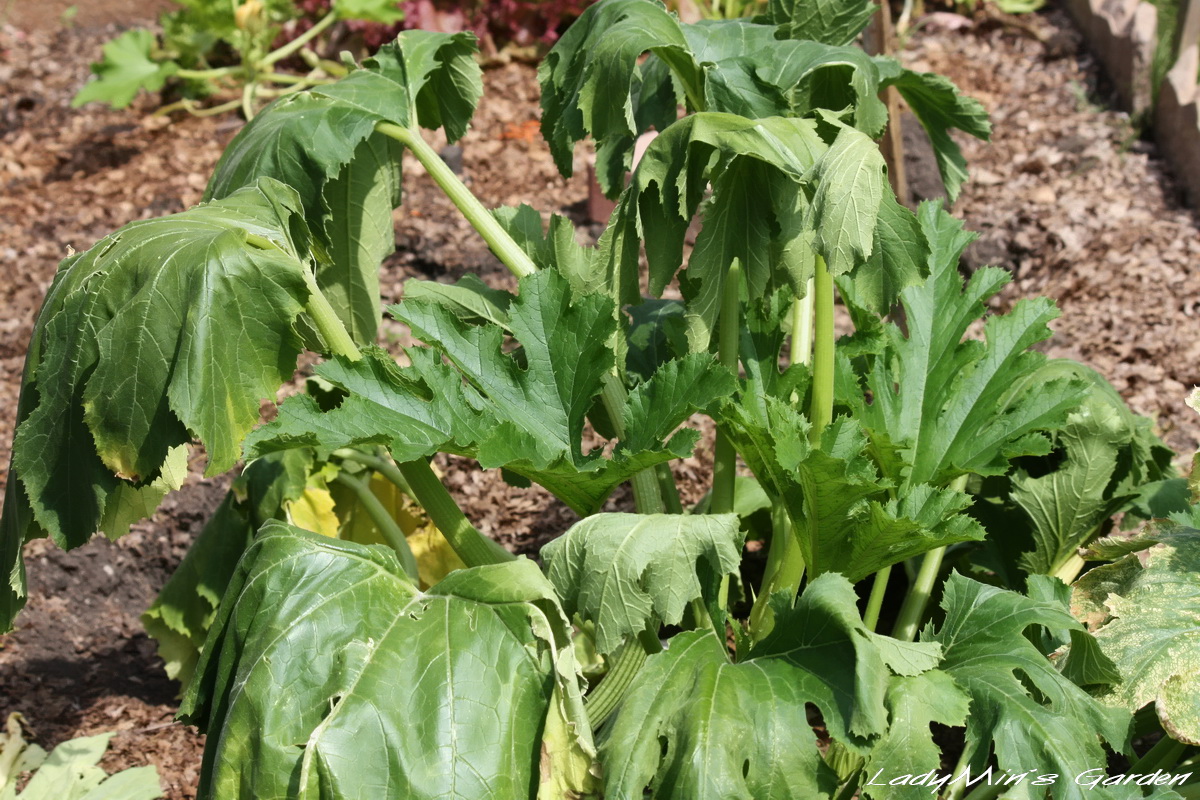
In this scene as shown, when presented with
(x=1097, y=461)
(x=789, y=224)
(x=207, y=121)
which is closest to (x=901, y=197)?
(x=1097, y=461)

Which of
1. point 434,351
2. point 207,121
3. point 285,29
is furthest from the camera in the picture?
point 285,29

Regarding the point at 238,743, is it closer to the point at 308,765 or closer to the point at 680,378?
the point at 308,765

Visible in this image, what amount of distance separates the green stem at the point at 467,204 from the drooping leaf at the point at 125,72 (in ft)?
10.6

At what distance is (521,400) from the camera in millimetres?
1975

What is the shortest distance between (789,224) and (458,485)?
1.70m

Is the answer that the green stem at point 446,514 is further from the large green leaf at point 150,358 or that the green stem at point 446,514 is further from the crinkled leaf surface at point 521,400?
the large green leaf at point 150,358

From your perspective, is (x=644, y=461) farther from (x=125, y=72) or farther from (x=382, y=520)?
(x=125, y=72)

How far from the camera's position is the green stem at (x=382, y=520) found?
8.19 feet

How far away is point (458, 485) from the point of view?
10.9 feet

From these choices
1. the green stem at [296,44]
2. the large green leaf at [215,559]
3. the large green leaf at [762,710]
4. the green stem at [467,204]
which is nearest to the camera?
the large green leaf at [762,710]

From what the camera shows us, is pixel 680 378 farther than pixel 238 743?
Yes

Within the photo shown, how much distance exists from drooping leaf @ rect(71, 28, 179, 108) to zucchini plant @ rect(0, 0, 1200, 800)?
122 inches

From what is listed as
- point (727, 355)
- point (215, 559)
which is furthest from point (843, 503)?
point (215, 559)

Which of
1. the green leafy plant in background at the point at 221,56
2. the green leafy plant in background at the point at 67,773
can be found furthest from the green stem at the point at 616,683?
the green leafy plant in background at the point at 221,56
